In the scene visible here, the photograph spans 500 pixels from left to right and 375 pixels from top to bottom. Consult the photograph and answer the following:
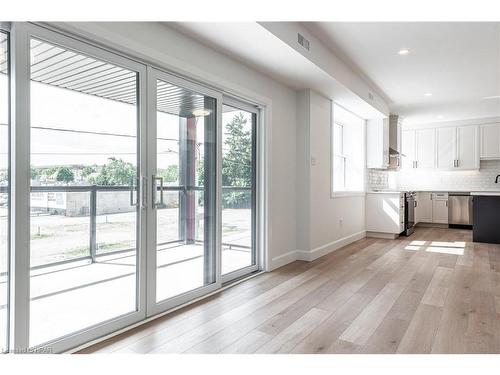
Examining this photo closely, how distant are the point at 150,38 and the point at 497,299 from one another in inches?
147

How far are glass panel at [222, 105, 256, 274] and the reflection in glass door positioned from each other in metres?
0.30

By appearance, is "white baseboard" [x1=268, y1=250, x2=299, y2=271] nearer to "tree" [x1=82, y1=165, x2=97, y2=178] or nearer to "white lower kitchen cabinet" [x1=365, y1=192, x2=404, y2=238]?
"tree" [x1=82, y1=165, x2=97, y2=178]

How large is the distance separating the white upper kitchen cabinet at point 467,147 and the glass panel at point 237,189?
618 centimetres

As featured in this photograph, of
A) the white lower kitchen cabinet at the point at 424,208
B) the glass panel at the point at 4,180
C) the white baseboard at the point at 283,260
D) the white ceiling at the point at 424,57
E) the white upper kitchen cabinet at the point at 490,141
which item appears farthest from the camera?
the white lower kitchen cabinet at the point at 424,208

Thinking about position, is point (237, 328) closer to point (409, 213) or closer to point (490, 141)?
point (409, 213)

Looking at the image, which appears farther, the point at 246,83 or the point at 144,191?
the point at 246,83

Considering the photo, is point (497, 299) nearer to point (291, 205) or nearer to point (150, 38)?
point (291, 205)

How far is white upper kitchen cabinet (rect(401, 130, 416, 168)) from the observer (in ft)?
27.6

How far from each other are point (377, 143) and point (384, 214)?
1.39 metres

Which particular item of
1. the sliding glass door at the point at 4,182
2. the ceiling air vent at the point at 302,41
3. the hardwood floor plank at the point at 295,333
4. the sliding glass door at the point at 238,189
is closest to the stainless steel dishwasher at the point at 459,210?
the sliding glass door at the point at 238,189

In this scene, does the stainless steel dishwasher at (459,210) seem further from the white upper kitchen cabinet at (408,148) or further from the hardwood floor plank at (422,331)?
the hardwood floor plank at (422,331)

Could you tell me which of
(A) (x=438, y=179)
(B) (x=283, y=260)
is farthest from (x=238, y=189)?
(A) (x=438, y=179)

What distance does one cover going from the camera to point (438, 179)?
841 centimetres

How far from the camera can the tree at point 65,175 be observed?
6.99ft
